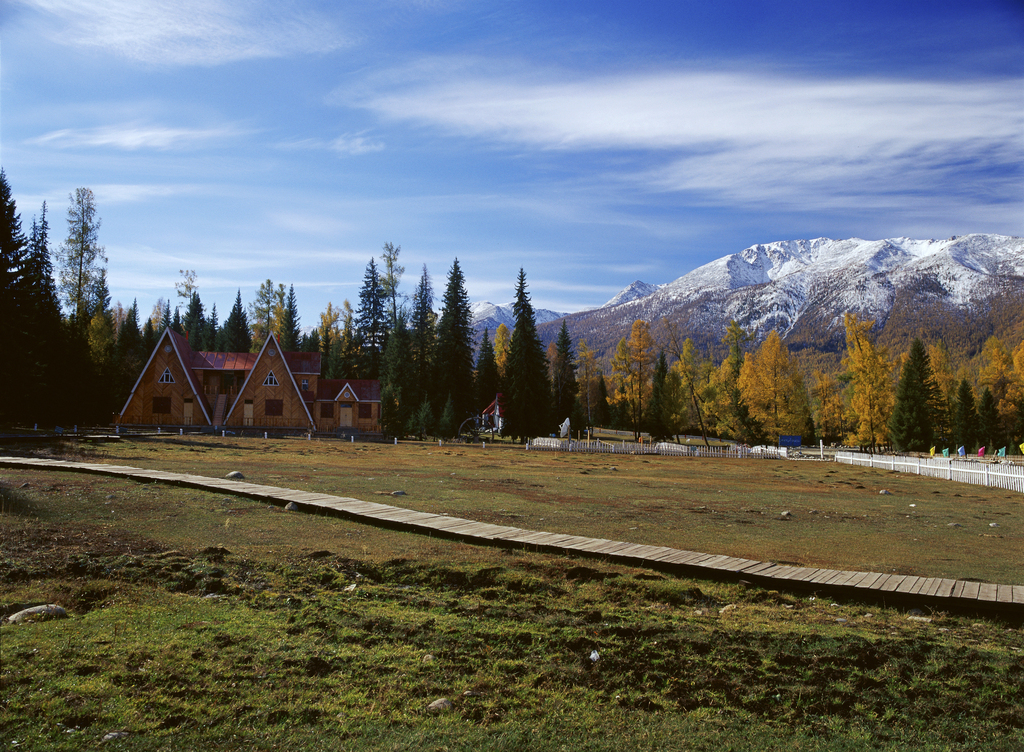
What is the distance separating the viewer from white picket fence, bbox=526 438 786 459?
174 ft

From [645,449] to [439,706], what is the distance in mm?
50901

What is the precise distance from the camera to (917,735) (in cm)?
487

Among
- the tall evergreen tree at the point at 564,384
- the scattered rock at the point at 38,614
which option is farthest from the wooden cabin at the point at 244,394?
the scattered rock at the point at 38,614

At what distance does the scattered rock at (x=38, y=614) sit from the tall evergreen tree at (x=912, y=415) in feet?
238

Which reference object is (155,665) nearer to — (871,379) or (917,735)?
(917,735)

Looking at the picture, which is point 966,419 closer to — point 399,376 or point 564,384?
point 564,384

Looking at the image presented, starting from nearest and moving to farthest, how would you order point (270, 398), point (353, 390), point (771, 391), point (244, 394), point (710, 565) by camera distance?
1. point (710, 565)
2. point (244, 394)
3. point (270, 398)
4. point (771, 391)
5. point (353, 390)

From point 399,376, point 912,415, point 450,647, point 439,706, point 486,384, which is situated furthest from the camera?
point 486,384

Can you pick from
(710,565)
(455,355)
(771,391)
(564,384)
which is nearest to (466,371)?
(455,355)

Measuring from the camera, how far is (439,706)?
4.91 meters

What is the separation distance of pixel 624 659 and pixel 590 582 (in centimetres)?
249

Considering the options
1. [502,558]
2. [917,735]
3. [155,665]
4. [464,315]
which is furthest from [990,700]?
[464,315]

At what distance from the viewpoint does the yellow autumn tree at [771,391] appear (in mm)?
65875

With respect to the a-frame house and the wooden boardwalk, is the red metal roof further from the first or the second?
the wooden boardwalk
